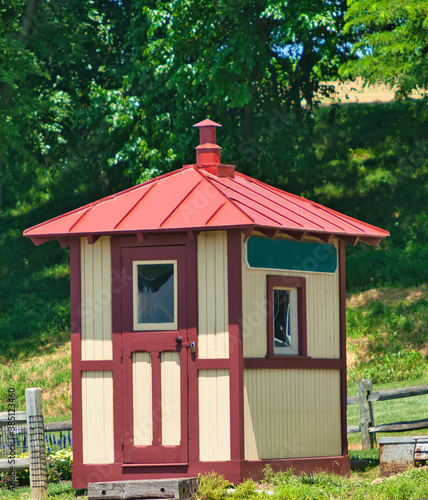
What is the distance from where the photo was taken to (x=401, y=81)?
20.2 meters

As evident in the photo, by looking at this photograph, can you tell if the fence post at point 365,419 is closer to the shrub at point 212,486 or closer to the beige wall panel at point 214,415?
the beige wall panel at point 214,415

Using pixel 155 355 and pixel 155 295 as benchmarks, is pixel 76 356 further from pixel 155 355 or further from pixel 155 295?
pixel 155 295

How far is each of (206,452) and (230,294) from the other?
1.85 metres

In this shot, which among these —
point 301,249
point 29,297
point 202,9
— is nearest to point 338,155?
point 202,9

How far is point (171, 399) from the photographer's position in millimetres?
10797

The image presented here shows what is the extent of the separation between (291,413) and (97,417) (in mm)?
2381

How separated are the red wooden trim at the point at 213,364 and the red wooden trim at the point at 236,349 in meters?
0.07

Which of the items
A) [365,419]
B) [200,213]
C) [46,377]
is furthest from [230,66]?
[200,213]

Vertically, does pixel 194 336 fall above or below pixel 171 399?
above

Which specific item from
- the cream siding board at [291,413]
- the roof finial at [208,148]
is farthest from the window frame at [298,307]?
the roof finial at [208,148]

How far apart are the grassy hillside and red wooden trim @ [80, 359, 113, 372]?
11.1 m

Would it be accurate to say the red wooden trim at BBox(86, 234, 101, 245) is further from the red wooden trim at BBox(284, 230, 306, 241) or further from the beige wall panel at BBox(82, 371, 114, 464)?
the red wooden trim at BBox(284, 230, 306, 241)

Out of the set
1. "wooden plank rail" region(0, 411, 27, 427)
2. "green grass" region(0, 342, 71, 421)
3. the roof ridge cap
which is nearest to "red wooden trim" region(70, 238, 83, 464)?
"wooden plank rail" region(0, 411, 27, 427)

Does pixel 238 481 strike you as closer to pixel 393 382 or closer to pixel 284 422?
pixel 284 422
